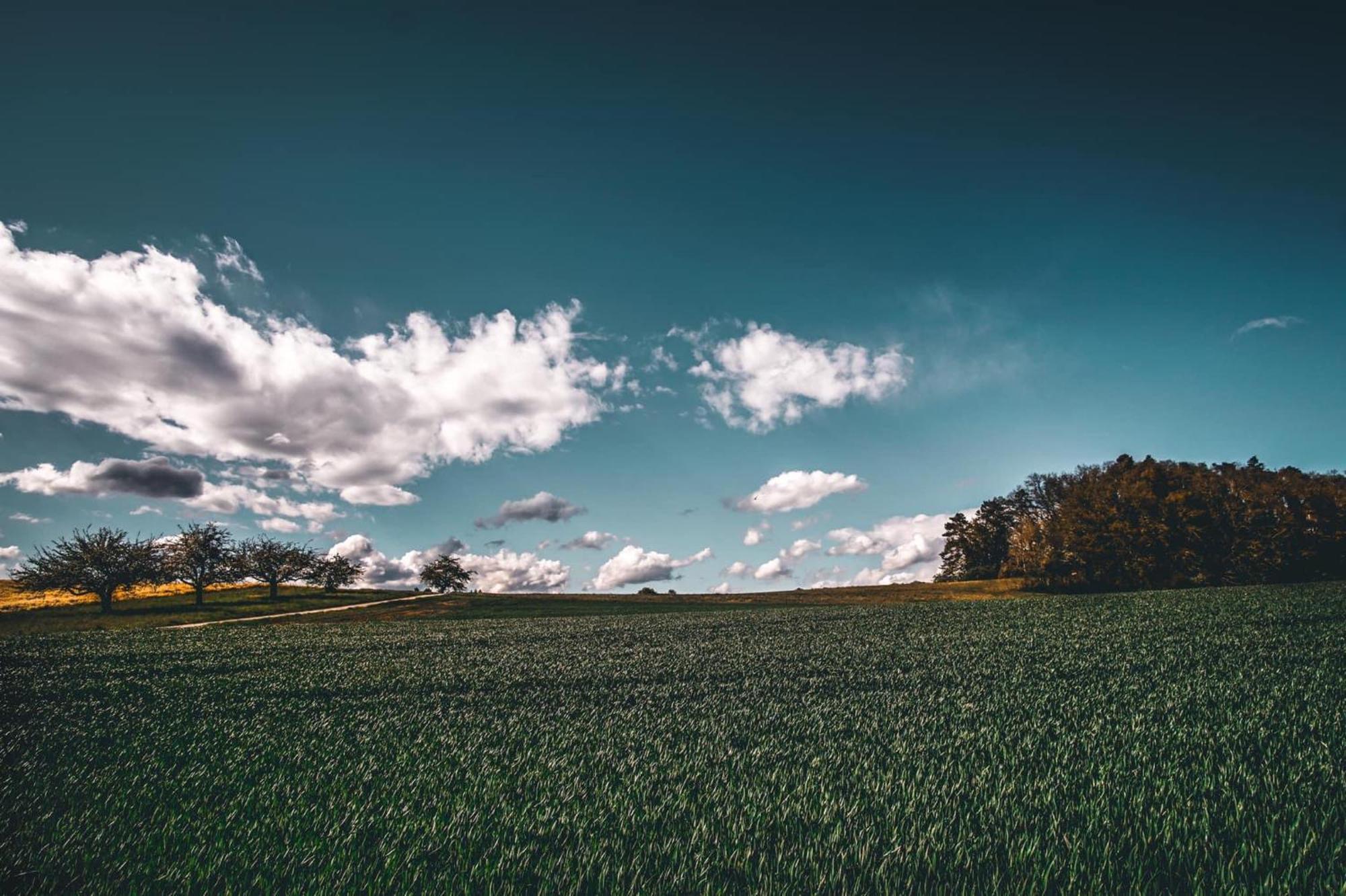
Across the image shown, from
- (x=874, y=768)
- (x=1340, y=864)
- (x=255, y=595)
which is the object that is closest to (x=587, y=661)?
(x=874, y=768)

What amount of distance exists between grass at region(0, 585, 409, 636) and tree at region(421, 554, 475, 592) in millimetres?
26293

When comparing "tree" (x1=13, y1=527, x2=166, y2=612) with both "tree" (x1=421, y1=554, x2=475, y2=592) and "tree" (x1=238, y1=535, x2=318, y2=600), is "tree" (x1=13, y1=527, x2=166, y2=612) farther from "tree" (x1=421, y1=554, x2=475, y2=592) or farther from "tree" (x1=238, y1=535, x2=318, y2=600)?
"tree" (x1=421, y1=554, x2=475, y2=592)

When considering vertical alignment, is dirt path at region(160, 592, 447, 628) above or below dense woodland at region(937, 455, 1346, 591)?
below

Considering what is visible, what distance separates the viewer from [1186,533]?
52.6 metres

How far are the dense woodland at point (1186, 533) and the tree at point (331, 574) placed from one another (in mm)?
87537

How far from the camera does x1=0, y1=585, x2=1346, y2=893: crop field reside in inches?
146

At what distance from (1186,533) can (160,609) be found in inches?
3893

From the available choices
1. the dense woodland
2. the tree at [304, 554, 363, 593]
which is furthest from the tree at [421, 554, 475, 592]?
the dense woodland

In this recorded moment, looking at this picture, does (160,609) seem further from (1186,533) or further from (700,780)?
(1186,533)

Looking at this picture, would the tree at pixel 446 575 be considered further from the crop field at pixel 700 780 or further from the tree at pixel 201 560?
the crop field at pixel 700 780

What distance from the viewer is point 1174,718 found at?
7562 millimetres

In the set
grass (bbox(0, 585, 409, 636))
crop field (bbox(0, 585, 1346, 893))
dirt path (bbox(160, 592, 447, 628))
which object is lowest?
dirt path (bbox(160, 592, 447, 628))

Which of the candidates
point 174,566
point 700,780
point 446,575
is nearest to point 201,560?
point 174,566

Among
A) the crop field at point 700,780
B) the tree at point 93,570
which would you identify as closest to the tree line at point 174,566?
the tree at point 93,570
